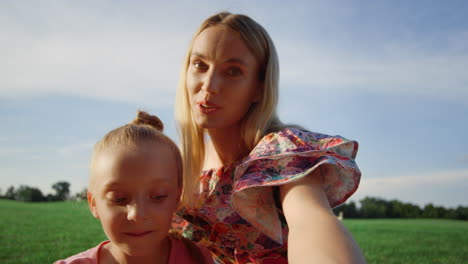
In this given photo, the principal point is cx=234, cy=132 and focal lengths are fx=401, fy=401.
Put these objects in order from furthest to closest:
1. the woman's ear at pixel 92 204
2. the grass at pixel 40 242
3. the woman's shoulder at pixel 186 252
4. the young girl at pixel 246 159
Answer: the grass at pixel 40 242 → the woman's shoulder at pixel 186 252 → the woman's ear at pixel 92 204 → the young girl at pixel 246 159

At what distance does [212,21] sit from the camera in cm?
270

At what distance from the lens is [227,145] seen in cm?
284

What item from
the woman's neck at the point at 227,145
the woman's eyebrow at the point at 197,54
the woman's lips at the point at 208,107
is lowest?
the woman's neck at the point at 227,145

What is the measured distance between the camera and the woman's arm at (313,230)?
160 centimetres

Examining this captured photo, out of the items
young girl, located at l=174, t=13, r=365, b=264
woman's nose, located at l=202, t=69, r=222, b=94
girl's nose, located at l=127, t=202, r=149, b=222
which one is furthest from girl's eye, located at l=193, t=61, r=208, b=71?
girl's nose, located at l=127, t=202, r=149, b=222

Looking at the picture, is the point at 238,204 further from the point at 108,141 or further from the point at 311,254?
the point at 108,141

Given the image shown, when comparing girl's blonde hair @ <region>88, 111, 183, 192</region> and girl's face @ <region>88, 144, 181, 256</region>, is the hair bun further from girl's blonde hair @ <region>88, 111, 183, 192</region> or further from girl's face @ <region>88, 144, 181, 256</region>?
girl's face @ <region>88, 144, 181, 256</region>

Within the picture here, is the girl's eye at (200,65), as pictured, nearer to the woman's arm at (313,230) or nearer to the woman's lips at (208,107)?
the woman's lips at (208,107)

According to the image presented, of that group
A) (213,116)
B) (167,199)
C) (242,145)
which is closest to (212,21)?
(213,116)

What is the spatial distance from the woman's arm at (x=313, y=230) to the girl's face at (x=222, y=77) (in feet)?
2.42

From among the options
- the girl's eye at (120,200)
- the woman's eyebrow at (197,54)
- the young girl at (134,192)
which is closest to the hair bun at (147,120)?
the young girl at (134,192)

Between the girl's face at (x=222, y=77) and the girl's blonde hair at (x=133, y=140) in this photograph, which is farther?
the girl's face at (x=222, y=77)

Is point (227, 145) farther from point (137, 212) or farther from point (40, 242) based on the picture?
point (40, 242)

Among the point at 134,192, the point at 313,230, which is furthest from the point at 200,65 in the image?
the point at 313,230
